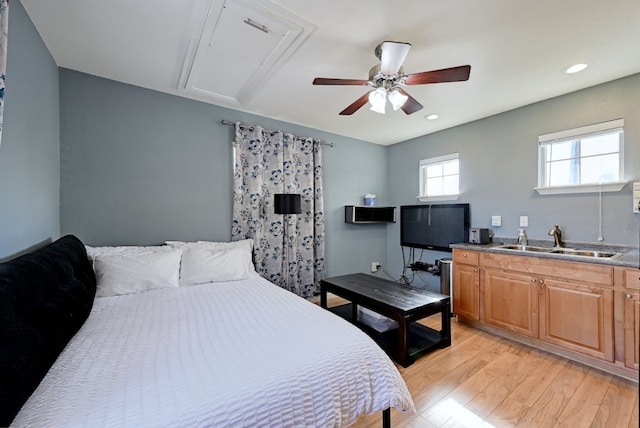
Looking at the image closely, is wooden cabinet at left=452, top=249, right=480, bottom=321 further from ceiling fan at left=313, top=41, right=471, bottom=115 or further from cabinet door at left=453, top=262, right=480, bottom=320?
ceiling fan at left=313, top=41, right=471, bottom=115

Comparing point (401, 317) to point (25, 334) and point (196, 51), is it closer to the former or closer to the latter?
point (25, 334)

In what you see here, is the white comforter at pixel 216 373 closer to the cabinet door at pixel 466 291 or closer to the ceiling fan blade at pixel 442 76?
the ceiling fan blade at pixel 442 76

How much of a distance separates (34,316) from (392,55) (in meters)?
2.23

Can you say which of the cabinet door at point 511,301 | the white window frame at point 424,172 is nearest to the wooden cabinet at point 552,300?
the cabinet door at point 511,301

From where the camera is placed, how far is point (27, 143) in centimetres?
163

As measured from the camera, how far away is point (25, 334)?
0.92 m

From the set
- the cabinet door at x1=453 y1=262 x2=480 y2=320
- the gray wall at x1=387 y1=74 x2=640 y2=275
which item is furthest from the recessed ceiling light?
the cabinet door at x1=453 y1=262 x2=480 y2=320

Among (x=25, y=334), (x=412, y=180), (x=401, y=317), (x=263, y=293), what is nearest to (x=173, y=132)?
(x=263, y=293)

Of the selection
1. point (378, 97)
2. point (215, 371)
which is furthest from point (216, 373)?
point (378, 97)

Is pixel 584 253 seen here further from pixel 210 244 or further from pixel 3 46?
pixel 3 46

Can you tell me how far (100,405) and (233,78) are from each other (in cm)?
243

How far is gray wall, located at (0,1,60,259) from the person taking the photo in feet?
4.64

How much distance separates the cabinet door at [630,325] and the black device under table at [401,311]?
1178mm

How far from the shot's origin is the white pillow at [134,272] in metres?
1.98
